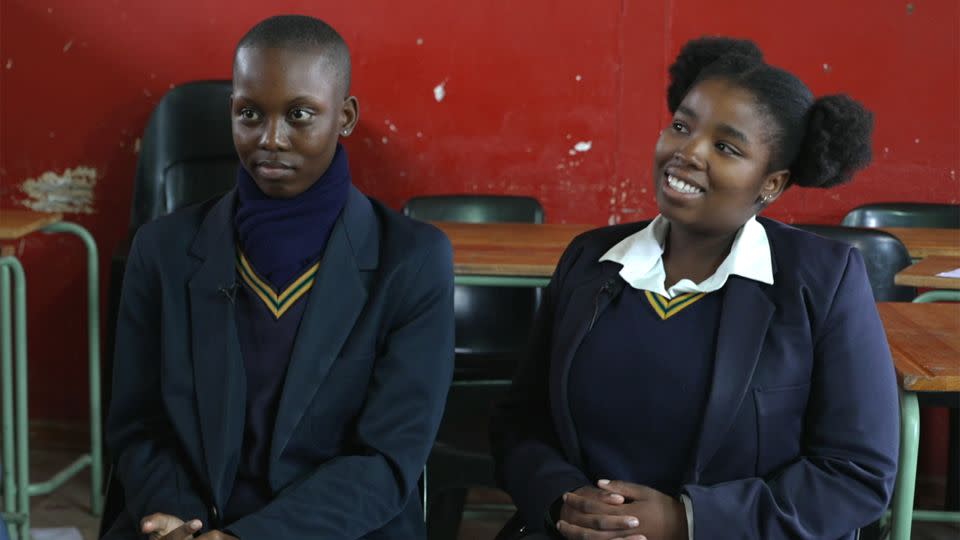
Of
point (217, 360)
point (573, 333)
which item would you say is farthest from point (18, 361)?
point (573, 333)

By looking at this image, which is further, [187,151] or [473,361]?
[187,151]

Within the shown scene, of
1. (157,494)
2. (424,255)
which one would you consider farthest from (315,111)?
(157,494)

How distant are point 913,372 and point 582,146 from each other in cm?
201

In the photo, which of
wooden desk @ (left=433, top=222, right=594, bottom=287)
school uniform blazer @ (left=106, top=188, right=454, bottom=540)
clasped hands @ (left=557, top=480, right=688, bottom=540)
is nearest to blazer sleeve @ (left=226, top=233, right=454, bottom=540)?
school uniform blazer @ (left=106, top=188, right=454, bottom=540)

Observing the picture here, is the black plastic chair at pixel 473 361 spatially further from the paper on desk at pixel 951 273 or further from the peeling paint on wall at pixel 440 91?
the paper on desk at pixel 951 273

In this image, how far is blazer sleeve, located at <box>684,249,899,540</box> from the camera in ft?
5.03

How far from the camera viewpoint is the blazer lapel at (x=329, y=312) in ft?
5.27

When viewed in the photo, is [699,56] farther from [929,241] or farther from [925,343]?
[929,241]

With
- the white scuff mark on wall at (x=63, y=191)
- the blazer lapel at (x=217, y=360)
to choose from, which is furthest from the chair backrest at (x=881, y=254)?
the white scuff mark on wall at (x=63, y=191)

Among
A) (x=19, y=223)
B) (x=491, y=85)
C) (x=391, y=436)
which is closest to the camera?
(x=391, y=436)

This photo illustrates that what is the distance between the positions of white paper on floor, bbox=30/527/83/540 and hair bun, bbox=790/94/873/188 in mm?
2305

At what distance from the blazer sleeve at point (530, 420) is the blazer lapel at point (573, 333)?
0.04 meters

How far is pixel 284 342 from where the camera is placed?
1646mm

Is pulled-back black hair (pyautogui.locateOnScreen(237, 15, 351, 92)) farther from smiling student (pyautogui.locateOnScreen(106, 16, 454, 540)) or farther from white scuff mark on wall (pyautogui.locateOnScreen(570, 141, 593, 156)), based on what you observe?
white scuff mark on wall (pyautogui.locateOnScreen(570, 141, 593, 156))
